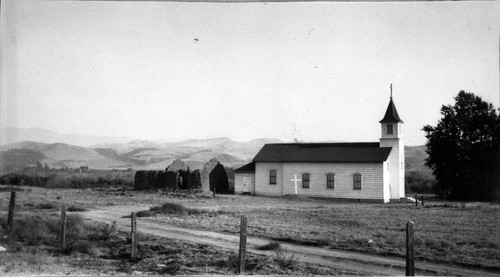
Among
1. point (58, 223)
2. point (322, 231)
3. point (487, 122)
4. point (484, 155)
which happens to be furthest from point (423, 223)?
point (58, 223)

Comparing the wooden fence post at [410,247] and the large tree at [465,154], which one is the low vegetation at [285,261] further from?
the large tree at [465,154]

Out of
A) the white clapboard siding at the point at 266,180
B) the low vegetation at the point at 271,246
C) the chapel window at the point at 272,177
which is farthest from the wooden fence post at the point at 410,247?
the chapel window at the point at 272,177

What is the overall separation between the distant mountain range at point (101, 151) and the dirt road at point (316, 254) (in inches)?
96.8

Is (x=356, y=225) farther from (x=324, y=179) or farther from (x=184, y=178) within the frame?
(x=184, y=178)

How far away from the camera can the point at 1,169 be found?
1166 centimetres

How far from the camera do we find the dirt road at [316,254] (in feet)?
26.9

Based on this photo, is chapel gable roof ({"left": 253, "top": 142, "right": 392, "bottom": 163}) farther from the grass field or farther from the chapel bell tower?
the grass field

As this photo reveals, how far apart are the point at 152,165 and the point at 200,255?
11.8 meters

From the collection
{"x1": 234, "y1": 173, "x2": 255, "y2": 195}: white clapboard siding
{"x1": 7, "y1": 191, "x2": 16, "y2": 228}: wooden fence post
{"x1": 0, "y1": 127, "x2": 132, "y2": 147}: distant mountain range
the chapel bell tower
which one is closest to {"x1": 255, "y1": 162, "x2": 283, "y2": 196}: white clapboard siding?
{"x1": 234, "y1": 173, "x2": 255, "y2": 195}: white clapboard siding

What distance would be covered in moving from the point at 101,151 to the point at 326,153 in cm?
1591

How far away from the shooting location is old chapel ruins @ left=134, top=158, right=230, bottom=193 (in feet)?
73.2

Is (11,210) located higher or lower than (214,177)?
lower

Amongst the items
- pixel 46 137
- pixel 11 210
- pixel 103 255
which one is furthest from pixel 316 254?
pixel 11 210

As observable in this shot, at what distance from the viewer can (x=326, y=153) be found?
2709cm
